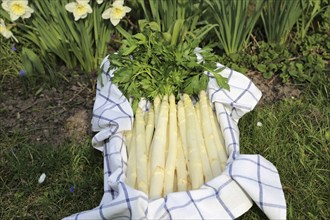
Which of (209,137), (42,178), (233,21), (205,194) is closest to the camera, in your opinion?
(205,194)

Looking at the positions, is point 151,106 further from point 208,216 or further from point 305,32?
point 305,32

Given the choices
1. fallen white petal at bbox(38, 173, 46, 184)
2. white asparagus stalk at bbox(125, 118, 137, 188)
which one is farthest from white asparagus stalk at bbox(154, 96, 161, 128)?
fallen white petal at bbox(38, 173, 46, 184)

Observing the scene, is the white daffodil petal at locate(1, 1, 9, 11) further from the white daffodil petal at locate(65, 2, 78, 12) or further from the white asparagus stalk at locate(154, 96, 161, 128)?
the white asparagus stalk at locate(154, 96, 161, 128)

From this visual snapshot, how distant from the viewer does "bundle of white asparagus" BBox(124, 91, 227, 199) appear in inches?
77.8

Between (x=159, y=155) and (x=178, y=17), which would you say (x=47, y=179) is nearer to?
(x=159, y=155)

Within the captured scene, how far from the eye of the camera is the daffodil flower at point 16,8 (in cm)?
275

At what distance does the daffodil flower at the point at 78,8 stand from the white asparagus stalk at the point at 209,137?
0.84m

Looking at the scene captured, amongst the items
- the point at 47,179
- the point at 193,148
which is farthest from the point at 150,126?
the point at 47,179

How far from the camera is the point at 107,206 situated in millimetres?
1783

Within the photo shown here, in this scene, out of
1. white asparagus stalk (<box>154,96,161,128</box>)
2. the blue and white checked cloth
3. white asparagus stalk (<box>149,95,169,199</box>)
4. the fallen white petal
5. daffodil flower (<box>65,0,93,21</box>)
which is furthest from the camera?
daffodil flower (<box>65,0,93,21</box>)

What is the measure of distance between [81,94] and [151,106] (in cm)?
74

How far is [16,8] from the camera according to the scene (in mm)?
2762

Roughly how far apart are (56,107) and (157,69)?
0.78 m

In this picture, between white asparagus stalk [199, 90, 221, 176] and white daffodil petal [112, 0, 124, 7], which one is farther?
white daffodil petal [112, 0, 124, 7]
